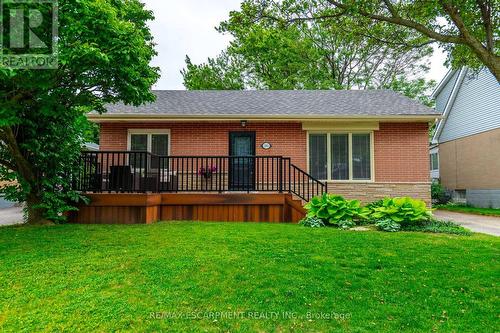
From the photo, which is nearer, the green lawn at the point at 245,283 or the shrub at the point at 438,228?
the green lawn at the point at 245,283

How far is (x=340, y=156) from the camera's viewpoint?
9.97 metres

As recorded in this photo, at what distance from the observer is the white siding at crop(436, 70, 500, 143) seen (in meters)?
13.0

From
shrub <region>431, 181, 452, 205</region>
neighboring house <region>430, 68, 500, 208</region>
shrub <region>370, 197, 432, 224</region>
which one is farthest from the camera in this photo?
shrub <region>431, 181, 452, 205</region>

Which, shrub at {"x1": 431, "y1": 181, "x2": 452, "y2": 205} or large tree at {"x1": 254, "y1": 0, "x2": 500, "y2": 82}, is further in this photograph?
shrub at {"x1": 431, "y1": 181, "x2": 452, "y2": 205}

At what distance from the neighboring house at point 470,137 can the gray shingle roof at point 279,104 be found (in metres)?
3.90

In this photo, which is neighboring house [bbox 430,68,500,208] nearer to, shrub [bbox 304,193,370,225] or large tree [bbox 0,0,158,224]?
shrub [bbox 304,193,370,225]

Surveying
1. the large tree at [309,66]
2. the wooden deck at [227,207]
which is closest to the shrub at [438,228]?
the wooden deck at [227,207]

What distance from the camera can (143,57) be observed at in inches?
235

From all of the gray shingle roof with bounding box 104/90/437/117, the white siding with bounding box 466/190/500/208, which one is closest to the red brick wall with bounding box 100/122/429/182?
the gray shingle roof with bounding box 104/90/437/117

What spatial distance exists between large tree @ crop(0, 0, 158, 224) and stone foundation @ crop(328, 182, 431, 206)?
6327 millimetres

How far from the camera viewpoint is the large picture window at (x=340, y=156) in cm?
988

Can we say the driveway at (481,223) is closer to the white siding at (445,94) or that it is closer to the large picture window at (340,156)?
the large picture window at (340,156)

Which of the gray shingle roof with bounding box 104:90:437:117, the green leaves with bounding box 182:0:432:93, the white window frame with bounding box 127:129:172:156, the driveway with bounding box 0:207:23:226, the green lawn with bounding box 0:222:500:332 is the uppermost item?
the green leaves with bounding box 182:0:432:93

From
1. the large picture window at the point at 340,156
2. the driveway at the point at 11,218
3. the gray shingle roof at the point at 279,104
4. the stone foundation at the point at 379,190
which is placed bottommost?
the driveway at the point at 11,218
